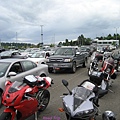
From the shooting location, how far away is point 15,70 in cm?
729

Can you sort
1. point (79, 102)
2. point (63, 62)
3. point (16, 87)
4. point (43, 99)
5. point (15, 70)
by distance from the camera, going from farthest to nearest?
point (63, 62), point (15, 70), point (43, 99), point (16, 87), point (79, 102)

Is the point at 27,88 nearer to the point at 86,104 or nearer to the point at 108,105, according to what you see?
the point at 86,104

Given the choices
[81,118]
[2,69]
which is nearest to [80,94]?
[81,118]

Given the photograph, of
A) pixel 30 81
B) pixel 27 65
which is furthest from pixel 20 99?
pixel 27 65

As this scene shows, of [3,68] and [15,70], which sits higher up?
[3,68]

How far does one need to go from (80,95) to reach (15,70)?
156 inches

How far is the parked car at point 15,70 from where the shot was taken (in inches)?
254

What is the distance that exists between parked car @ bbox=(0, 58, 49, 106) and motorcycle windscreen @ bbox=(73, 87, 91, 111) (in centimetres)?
283

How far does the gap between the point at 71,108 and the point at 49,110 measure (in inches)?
99.4

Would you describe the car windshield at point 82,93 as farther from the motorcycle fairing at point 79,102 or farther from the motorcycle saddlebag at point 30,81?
the motorcycle saddlebag at point 30,81

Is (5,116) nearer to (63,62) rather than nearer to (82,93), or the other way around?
(82,93)

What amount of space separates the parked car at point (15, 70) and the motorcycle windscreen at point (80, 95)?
9.29 ft

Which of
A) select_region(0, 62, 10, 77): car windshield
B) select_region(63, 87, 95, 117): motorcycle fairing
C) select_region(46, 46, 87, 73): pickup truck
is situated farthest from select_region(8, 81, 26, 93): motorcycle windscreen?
select_region(46, 46, 87, 73): pickup truck

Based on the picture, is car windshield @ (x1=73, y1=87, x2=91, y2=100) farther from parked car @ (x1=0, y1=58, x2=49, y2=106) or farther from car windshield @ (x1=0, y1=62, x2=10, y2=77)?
car windshield @ (x1=0, y1=62, x2=10, y2=77)
